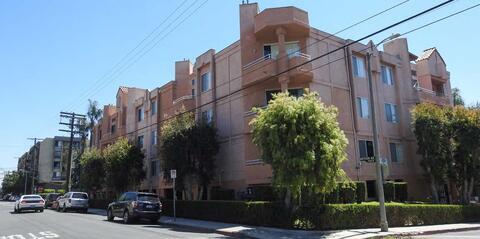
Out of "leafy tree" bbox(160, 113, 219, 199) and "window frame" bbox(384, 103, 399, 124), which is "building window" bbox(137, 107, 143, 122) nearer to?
"leafy tree" bbox(160, 113, 219, 199)

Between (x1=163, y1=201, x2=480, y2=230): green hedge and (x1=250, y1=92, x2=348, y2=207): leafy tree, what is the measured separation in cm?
88

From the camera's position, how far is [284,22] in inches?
1052

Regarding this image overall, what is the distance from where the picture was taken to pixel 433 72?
38.8 m

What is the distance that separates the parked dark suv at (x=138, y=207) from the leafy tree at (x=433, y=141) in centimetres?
1800

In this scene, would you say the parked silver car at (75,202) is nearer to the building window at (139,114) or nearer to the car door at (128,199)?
the building window at (139,114)

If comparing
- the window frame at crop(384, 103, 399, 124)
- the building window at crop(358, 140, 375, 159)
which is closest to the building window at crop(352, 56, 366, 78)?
the window frame at crop(384, 103, 399, 124)

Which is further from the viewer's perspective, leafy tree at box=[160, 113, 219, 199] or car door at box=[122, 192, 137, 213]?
leafy tree at box=[160, 113, 219, 199]

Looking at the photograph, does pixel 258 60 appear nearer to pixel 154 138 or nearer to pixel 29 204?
pixel 154 138

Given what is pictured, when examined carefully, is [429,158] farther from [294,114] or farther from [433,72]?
[294,114]

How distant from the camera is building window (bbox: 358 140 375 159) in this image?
29.4 meters

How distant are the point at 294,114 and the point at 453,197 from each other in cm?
Result: 2109

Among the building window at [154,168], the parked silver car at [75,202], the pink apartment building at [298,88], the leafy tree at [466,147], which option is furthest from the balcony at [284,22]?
the parked silver car at [75,202]

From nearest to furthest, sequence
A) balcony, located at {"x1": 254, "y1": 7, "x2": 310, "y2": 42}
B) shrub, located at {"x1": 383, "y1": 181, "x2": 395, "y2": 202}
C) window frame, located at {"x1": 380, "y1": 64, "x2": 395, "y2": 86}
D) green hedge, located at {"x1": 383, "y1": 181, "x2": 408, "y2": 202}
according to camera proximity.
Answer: shrub, located at {"x1": 383, "y1": 181, "x2": 395, "y2": 202}
green hedge, located at {"x1": 383, "y1": 181, "x2": 408, "y2": 202}
balcony, located at {"x1": 254, "y1": 7, "x2": 310, "y2": 42}
window frame, located at {"x1": 380, "y1": 64, "x2": 395, "y2": 86}

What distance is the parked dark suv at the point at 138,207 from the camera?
77.7 feet
